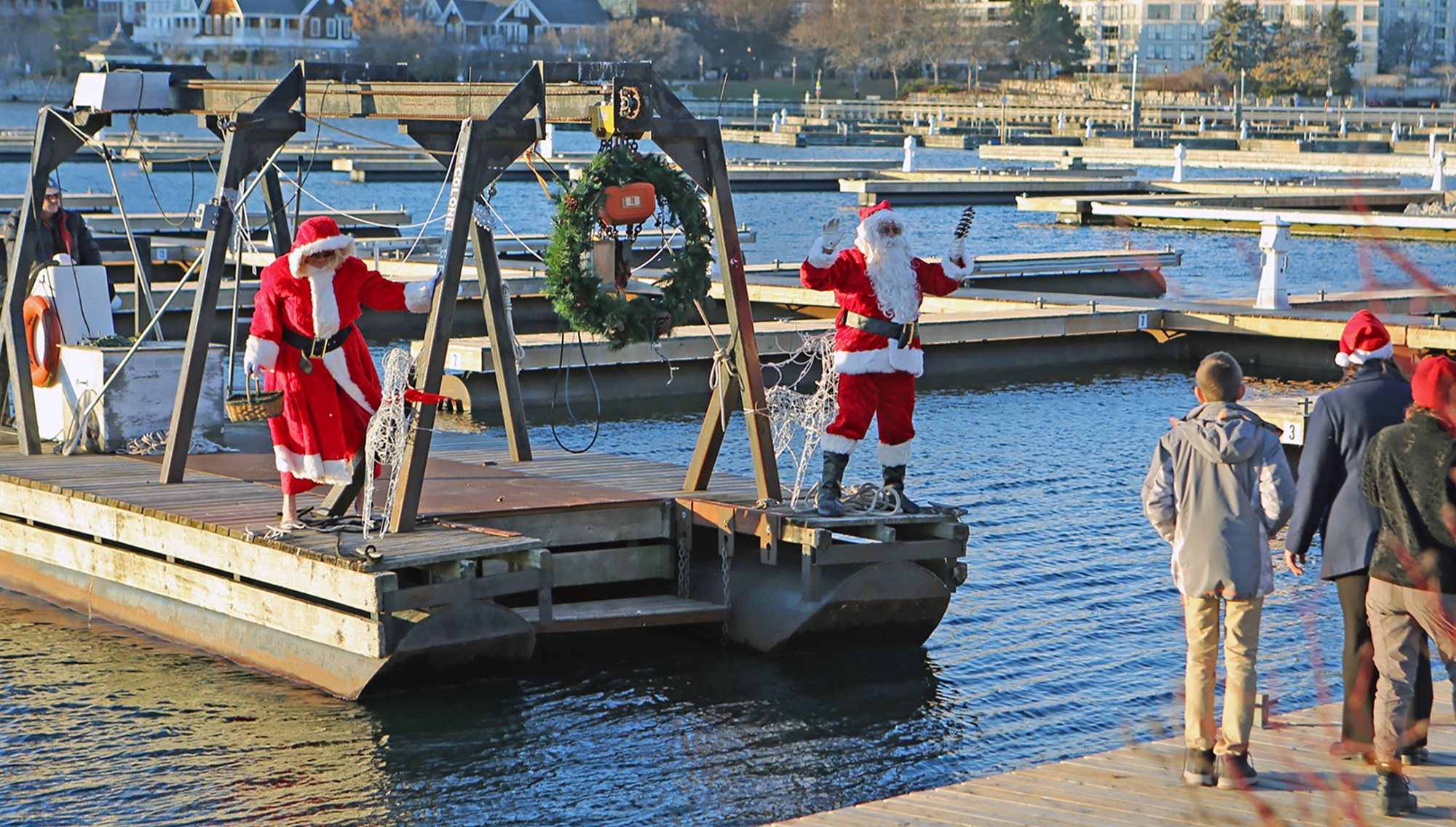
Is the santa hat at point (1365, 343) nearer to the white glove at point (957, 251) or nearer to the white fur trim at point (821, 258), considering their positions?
the white glove at point (957, 251)

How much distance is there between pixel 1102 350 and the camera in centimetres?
2070

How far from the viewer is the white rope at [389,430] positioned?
8219 millimetres

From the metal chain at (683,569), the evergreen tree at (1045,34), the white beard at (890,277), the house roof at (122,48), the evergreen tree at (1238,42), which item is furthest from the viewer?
the evergreen tree at (1045,34)

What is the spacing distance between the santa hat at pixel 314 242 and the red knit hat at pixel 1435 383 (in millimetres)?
4568

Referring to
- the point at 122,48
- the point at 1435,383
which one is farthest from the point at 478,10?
the point at 1435,383

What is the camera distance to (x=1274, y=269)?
20.5m

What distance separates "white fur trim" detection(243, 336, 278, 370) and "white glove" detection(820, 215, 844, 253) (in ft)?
8.10

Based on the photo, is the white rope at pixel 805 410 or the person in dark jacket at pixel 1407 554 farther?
the white rope at pixel 805 410

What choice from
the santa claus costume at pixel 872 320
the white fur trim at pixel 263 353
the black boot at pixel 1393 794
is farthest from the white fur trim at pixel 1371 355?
the white fur trim at pixel 263 353

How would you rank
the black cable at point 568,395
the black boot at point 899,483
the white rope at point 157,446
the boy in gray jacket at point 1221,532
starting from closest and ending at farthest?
the boy in gray jacket at point 1221,532 < the black boot at point 899,483 < the black cable at point 568,395 < the white rope at point 157,446

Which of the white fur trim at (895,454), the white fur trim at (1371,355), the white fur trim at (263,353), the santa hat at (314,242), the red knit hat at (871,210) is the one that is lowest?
the white fur trim at (895,454)

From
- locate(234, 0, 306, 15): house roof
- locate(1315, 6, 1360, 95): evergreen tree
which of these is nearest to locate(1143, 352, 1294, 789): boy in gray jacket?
locate(1315, 6, 1360, 95): evergreen tree

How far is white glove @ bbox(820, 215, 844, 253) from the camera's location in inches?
328

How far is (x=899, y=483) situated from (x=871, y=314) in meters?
0.89
